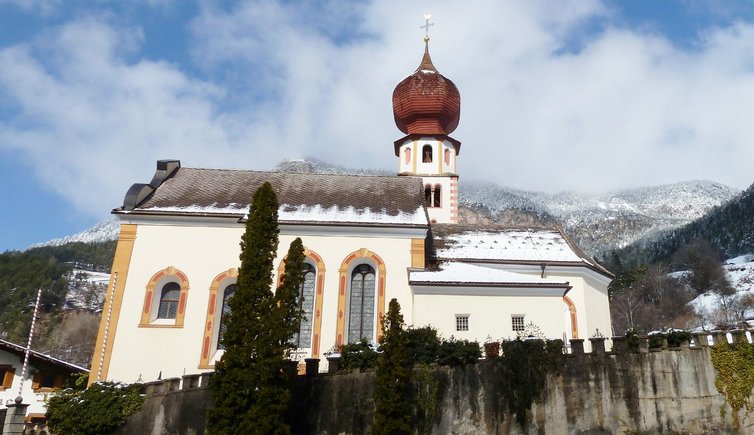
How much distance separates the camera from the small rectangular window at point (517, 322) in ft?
79.1

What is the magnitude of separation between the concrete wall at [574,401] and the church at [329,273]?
478 centimetres

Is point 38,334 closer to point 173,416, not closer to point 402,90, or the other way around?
point 402,90

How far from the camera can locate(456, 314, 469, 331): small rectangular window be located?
24.1 metres

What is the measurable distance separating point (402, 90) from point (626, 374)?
93.5 feet

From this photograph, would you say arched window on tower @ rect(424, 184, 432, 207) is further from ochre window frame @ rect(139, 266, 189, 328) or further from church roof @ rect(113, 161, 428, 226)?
ochre window frame @ rect(139, 266, 189, 328)

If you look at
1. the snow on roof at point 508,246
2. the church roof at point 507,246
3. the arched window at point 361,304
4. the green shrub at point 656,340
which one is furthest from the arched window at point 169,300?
the green shrub at point 656,340

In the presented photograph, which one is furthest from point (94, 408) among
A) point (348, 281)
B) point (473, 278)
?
point (473, 278)

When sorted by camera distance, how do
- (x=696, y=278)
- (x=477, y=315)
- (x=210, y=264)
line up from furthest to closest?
(x=696, y=278), (x=210, y=264), (x=477, y=315)

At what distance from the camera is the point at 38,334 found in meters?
87.4

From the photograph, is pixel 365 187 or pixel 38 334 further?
pixel 38 334

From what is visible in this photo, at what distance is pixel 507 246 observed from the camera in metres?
30.8

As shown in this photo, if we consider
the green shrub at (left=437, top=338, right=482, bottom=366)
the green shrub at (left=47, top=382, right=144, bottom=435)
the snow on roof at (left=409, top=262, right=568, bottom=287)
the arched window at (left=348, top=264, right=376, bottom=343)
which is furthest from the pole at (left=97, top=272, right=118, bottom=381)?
the green shrub at (left=437, top=338, right=482, bottom=366)

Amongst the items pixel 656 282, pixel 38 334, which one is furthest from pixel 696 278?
pixel 38 334

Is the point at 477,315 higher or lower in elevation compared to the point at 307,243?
lower
